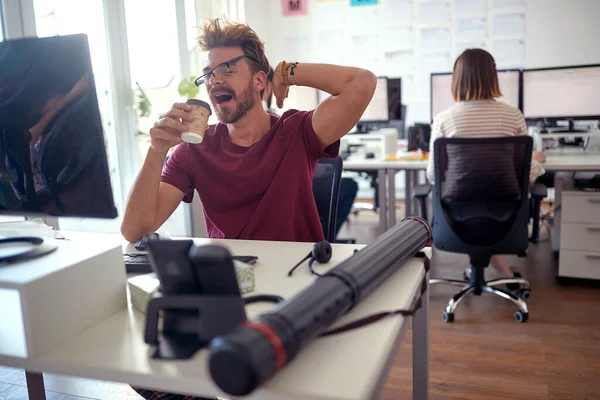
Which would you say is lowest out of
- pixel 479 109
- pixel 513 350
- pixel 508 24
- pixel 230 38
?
pixel 513 350

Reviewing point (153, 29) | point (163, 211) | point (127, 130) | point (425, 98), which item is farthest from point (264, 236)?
point (425, 98)

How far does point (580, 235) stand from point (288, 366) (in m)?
2.76

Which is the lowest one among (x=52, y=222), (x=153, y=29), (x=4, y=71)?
(x=52, y=222)

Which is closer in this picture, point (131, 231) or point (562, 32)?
point (131, 231)

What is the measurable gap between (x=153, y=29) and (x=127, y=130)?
2.87 ft

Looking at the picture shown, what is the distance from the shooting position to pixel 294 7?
5934 mm

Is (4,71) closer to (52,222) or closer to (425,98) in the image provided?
(52,222)

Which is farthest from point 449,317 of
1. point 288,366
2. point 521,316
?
point 288,366

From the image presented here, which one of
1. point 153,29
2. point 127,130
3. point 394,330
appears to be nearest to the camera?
point 394,330

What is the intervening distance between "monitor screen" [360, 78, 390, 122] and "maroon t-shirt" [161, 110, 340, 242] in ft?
7.58

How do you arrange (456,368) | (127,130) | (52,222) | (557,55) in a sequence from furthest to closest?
1. (557,55)
2. (127,130)
3. (52,222)
4. (456,368)

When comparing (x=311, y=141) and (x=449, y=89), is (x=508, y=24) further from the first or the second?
(x=311, y=141)

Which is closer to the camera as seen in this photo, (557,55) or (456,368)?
(456,368)

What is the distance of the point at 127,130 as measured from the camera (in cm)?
378
